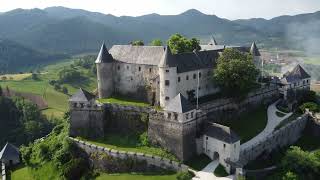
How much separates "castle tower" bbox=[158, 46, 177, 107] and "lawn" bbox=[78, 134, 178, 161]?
8006mm

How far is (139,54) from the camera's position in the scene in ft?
250

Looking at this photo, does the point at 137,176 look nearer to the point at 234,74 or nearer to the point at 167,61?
the point at 167,61

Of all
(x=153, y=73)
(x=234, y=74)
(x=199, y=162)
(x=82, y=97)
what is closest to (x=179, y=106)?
(x=199, y=162)

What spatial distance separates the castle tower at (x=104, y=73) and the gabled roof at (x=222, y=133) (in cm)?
2476

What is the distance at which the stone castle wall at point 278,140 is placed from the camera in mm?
61188

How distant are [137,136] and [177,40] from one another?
26424 mm

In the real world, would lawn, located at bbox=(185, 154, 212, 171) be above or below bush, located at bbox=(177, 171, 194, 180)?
above

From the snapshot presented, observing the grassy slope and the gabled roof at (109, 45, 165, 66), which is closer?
the gabled roof at (109, 45, 165, 66)

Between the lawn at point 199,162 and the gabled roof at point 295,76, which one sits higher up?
the gabled roof at point 295,76

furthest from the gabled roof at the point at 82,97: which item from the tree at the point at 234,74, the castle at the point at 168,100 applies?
the tree at the point at 234,74

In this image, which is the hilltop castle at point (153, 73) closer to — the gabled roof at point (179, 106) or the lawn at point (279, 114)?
the gabled roof at point (179, 106)

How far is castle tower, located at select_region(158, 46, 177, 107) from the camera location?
65.5 metres

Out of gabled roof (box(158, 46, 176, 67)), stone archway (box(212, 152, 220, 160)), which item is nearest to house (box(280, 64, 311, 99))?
gabled roof (box(158, 46, 176, 67))

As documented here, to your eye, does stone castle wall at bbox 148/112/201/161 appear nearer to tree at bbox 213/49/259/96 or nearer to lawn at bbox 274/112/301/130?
tree at bbox 213/49/259/96
